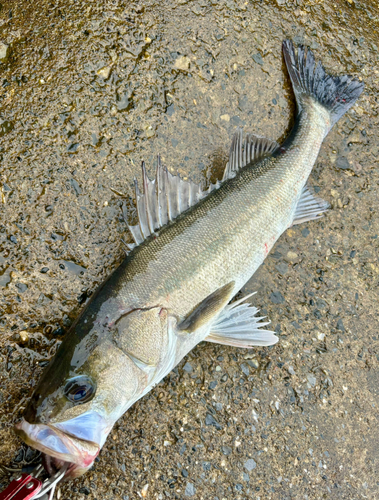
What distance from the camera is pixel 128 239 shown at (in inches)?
129

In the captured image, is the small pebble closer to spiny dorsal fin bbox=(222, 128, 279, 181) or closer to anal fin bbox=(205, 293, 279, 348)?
anal fin bbox=(205, 293, 279, 348)

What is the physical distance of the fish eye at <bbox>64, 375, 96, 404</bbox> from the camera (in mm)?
2324

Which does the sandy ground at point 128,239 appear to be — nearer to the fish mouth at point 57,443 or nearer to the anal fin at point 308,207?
the anal fin at point 308,207

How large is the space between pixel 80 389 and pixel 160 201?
140cm

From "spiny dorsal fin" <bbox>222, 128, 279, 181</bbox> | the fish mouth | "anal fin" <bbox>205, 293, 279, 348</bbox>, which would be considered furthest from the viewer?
"spiny dorsal fin" <bbox>222, 128, 279, 181</bbox>

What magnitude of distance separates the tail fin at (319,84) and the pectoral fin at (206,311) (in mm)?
2080

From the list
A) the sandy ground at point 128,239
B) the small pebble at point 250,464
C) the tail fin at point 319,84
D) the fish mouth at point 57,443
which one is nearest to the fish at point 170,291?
the fish mouth at point 57,443

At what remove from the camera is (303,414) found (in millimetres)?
3240

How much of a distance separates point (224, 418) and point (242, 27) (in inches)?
140

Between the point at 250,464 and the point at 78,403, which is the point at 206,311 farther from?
the point at 250,464

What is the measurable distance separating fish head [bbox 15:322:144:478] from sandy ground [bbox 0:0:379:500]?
1.79 ft

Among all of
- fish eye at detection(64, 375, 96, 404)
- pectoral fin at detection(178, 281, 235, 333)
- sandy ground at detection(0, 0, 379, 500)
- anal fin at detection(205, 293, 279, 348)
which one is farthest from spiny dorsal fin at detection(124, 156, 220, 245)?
fish eye at detection(64, 375, 96, 404)

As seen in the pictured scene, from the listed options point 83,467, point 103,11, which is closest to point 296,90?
point 103,11

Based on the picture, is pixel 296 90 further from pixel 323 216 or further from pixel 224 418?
pixel 224 418
